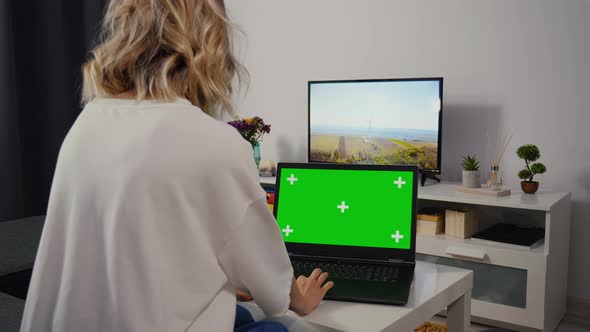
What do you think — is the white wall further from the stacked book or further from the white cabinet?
the stacked book

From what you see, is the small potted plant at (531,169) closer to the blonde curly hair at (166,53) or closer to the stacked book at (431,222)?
the stacked book at (431,222)

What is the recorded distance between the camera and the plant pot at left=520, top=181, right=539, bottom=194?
112 inches

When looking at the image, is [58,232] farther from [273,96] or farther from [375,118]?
[273,96]

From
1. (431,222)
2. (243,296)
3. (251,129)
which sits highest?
(251,129)

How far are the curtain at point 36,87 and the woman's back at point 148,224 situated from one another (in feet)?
10.8

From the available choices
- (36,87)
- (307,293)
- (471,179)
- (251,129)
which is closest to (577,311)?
(471,179)

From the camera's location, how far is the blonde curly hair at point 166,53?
1.04 m

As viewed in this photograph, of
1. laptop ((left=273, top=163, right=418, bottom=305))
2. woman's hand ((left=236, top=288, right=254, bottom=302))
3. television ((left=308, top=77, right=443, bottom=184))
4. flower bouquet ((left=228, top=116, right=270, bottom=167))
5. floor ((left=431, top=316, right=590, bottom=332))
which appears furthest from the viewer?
flower bouquet ((left=228, top=116, right=270, bottom=167))

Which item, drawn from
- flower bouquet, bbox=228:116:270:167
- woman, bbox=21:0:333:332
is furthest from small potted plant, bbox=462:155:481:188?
woman, bbox=21:0:333:332

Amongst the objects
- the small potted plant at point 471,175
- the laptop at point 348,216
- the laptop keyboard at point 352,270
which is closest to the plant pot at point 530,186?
the small potted plant at point 471,175

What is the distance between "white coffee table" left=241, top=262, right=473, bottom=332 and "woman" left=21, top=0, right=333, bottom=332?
3.8 inches

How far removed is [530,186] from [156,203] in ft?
7.78

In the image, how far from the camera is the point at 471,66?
3.25 m

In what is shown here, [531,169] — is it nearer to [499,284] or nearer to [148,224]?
[499,284]
